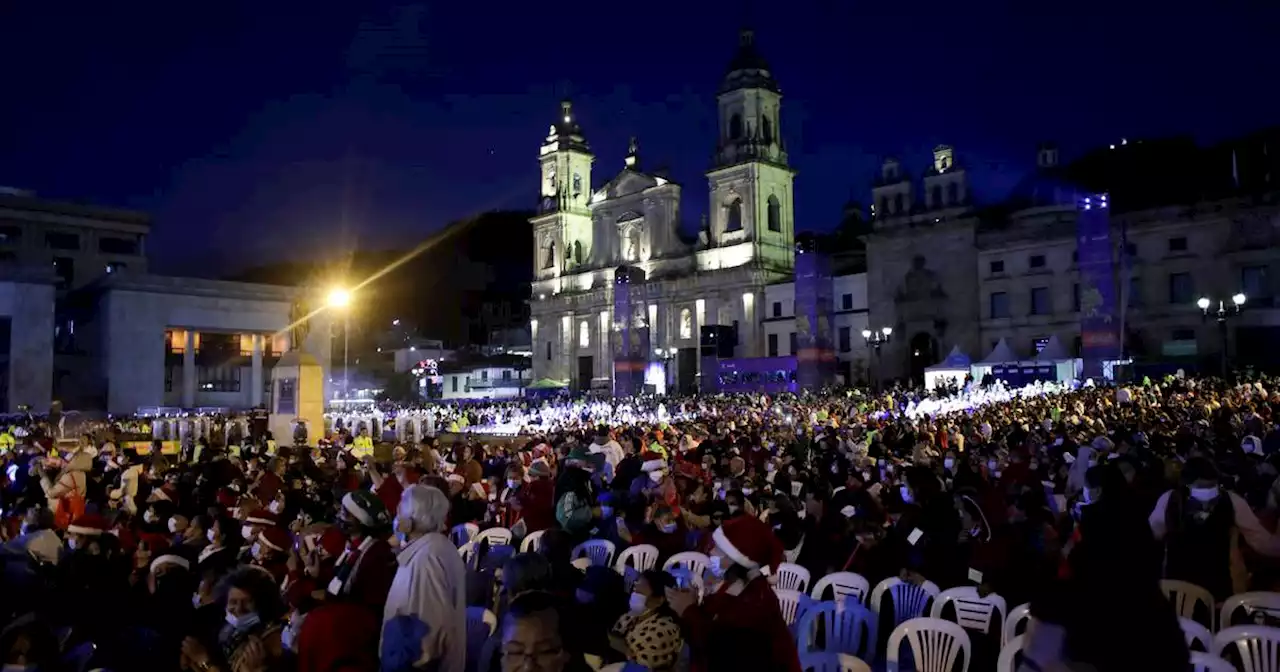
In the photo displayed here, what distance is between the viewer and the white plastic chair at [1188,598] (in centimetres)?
576

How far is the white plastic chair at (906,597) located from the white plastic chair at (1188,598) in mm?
1442

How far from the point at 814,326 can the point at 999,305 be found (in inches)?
412

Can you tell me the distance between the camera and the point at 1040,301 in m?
46.7

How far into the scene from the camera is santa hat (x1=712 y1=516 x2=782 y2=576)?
4.61m

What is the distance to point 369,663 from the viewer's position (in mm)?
3840

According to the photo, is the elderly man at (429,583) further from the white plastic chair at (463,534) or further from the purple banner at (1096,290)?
the purple banner at (1096,290)

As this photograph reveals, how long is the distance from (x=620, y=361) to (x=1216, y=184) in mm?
34002

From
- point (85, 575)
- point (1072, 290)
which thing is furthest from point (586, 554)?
point (1072, 290)

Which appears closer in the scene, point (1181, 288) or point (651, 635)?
point (651, 635)

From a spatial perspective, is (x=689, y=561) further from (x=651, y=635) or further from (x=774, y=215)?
(x=774, y=215)

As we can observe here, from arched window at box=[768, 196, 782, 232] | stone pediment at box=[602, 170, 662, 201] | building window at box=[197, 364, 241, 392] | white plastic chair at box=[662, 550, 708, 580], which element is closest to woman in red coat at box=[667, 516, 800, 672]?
white plastic chair at box=[662, 550, 708, 580]

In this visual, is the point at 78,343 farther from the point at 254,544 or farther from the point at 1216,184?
the point at 1216,184

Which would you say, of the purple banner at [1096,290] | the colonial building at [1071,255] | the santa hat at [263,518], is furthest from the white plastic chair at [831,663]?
the colonial building at [1071,255]

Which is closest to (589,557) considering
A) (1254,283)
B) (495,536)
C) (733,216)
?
(495,536)
